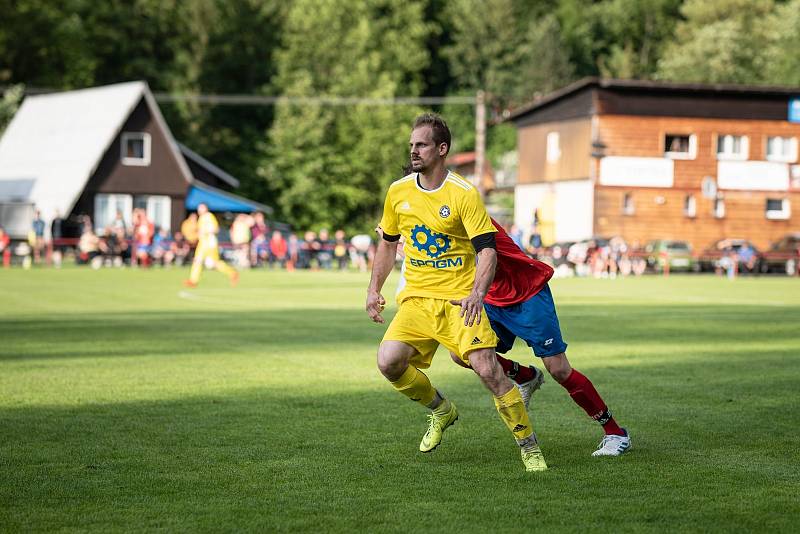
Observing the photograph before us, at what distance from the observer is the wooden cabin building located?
57656mm

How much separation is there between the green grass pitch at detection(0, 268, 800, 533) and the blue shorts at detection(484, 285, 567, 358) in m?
0.70

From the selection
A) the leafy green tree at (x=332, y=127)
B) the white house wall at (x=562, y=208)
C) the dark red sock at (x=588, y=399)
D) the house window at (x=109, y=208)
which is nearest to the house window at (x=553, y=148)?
the white house wall at (x=562, y=208)

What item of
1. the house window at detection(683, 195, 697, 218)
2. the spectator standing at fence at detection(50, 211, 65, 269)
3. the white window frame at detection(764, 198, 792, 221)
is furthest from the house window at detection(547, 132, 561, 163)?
the spectator standing at fence at detection(50, 211, 65, 269)

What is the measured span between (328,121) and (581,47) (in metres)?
34.8

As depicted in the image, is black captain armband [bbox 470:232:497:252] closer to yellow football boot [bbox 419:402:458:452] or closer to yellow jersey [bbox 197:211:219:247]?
yellow football boot [bbox 419:402:458:452]

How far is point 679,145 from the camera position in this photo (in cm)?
5903

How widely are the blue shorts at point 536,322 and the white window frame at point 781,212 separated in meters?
53.7

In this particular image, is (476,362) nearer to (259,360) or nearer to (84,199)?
(259,360)

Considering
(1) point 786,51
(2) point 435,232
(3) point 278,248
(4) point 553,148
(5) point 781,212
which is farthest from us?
(1) point 786,51

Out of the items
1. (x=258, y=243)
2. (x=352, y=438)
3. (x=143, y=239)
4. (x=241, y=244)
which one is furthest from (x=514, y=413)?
(x=258, y=243)

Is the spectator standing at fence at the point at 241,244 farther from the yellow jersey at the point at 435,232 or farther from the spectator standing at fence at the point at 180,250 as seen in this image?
the yellow jersey at the point at 435,232

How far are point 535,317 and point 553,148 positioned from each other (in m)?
54.6

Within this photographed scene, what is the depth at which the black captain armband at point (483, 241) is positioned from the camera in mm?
7402

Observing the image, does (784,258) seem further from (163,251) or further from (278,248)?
(163,251)
